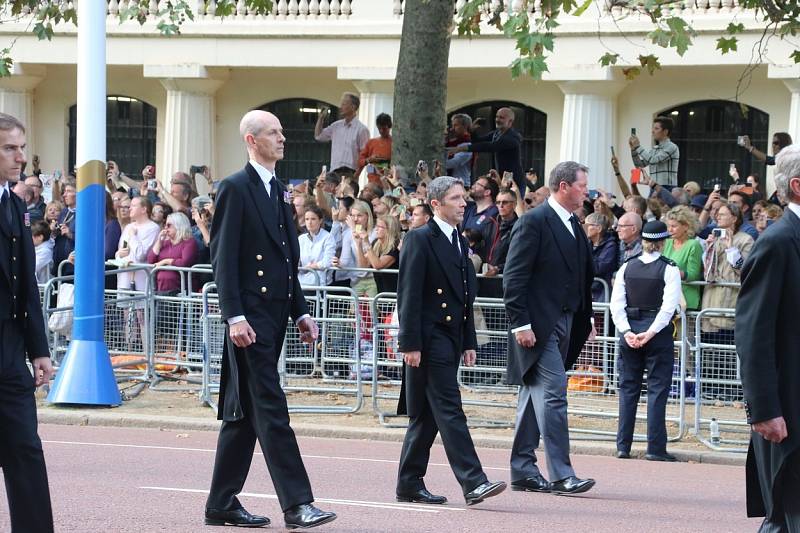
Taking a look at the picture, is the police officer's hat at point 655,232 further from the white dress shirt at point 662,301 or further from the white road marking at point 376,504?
the white road marking at point 376,504

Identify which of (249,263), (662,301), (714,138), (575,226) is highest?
(714,138)

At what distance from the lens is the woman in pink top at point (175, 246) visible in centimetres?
1528

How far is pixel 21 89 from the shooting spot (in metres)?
28.6

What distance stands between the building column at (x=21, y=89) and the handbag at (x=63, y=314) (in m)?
14.4

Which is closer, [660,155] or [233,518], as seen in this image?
[233,518]

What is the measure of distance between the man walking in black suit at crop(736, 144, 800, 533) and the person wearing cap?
5.87m

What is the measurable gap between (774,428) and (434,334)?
3.54 m

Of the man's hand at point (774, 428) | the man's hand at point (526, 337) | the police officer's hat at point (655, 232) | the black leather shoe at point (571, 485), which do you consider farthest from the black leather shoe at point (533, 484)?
the man's hand at point (774, 428)

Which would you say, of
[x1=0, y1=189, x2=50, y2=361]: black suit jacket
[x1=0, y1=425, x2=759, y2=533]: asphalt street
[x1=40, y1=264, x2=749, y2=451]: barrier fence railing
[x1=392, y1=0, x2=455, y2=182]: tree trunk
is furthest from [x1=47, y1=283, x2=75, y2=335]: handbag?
[x1=0, y1=189, x2=50, y2=361]: black suit jacket

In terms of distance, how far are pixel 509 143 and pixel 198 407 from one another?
5.83m

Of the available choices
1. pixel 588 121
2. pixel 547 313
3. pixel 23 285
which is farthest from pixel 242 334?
pixel 588 121

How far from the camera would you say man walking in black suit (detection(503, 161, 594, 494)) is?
9664mm

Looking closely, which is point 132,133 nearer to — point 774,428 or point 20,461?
point 20,461

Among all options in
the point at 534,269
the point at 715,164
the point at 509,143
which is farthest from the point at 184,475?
the point at 715,164
